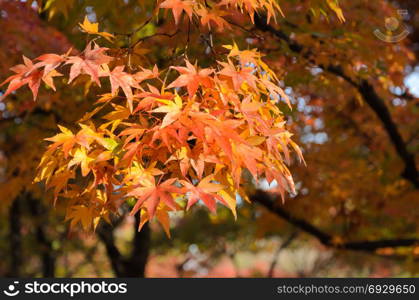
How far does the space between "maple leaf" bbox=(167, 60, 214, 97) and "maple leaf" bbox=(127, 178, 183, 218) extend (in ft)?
1.33

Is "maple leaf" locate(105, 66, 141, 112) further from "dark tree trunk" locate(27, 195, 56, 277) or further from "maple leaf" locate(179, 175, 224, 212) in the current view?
"dark tree trunk" locate(27, 195, 56, 277)

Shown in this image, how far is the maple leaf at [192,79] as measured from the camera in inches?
78.9

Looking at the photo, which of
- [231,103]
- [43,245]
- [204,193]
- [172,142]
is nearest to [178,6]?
[231,103]

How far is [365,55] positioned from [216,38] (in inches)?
52.2

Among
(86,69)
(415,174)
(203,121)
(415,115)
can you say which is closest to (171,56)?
(86,69)

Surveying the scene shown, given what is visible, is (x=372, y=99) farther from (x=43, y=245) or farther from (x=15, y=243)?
(x=15, y=243)

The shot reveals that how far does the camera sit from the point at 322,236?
6484mm

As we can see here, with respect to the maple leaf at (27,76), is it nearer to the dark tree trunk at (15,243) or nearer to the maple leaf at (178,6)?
the maple leaf at (178,6)

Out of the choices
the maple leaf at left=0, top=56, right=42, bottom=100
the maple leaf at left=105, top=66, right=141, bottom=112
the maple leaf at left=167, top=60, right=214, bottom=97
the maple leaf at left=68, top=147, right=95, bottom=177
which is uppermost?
the maple leaf at left=0, top=56, right=42, bottom=100

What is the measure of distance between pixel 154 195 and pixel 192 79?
0.53 m

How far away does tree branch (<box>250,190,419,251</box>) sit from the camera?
6008 millimetres

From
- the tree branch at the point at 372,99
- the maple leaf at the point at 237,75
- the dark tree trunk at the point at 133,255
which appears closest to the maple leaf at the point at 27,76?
the maple leaf at the point at 237,75

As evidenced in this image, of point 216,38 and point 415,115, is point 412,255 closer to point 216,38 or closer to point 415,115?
point 415,115

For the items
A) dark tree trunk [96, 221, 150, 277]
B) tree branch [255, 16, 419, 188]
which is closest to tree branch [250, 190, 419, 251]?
tree branch [255, 16, 419, 188]
